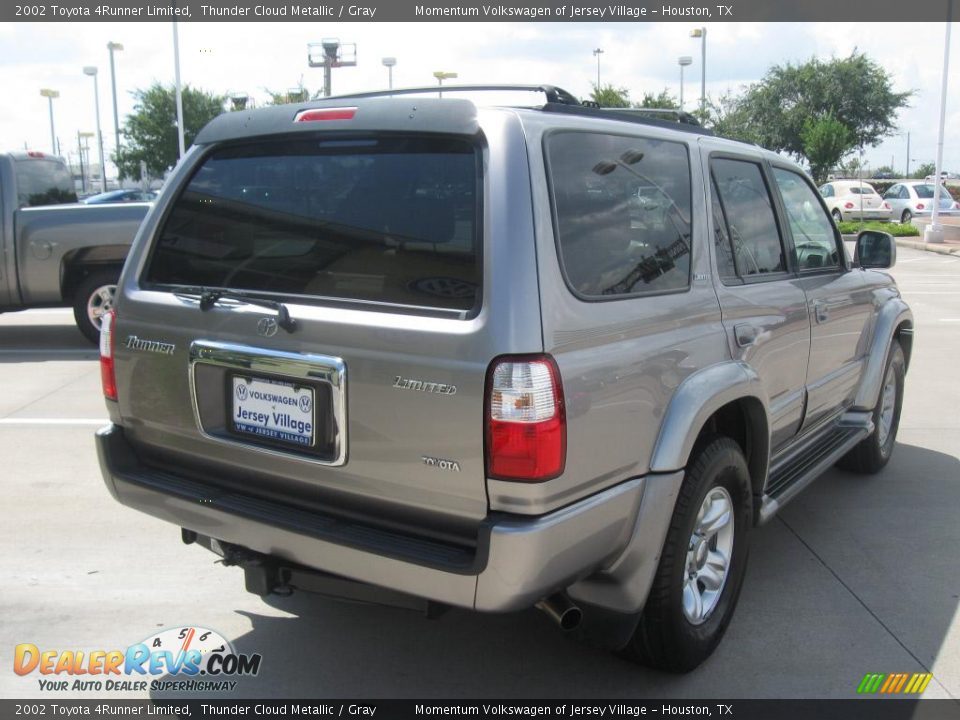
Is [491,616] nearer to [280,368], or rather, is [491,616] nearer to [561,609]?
[561,609]

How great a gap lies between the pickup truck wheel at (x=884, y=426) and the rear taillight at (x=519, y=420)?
3.45 meters

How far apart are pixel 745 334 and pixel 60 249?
26.7 feet

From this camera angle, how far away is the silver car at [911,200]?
106 ft

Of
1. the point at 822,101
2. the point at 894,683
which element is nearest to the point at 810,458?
the point at 894,683

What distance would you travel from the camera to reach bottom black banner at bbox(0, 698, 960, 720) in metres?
3.07

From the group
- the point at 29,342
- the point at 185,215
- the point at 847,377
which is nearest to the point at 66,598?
the point at 185,215

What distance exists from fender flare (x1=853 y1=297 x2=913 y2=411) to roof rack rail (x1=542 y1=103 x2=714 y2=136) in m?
1.95

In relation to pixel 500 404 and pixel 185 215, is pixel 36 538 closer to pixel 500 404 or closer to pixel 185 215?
pixel 185 215

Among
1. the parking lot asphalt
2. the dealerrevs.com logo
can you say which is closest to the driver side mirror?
the parking lot asphalt

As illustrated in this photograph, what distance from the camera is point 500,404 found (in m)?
2.52

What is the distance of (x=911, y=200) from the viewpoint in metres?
32.9

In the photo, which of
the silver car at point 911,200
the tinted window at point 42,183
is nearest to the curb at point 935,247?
the silver car at point 911,200

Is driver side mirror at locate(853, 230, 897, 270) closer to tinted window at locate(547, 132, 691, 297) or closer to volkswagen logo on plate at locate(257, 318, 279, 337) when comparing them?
tinted window at locate(547, 132, 691, 297)

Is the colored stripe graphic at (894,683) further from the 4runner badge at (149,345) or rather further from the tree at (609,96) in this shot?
the tree at (609,96)
